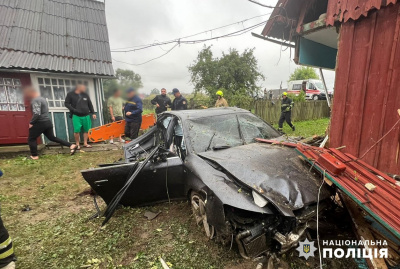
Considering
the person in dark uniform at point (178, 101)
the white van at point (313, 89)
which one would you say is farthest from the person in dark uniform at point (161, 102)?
the white van at point (313, 89)

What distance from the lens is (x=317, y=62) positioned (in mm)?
4586

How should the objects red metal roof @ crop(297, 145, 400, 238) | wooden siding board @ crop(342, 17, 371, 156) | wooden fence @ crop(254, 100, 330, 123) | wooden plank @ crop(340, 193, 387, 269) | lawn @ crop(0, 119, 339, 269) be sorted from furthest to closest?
wooden fence @ crop(254, 100, 330, 123) < wooden siding board @ crop(342, 17, 371, 156) < lawn @ crop(0, 119, 339, 269) < wooden plank @ crop(340, 193, 387, 269) < red metal roof @ crop(297, 145, 400, 238)

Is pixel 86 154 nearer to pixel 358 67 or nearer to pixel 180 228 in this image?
pixel 180 228

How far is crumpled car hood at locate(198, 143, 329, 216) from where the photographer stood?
1914 mm

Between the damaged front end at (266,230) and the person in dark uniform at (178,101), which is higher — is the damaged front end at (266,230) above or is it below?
below

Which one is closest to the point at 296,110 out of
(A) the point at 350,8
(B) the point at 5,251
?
(A) the point at 350,8

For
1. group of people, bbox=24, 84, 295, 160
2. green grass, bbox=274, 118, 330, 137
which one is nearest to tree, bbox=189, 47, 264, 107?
green grass, bbox=274, 118, 330, 137

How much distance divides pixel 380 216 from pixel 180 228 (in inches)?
79.5

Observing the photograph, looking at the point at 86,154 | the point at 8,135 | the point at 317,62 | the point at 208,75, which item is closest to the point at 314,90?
the point at 208,75

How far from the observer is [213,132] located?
3.04 m

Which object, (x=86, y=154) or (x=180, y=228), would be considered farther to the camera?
(x=86, y=154)

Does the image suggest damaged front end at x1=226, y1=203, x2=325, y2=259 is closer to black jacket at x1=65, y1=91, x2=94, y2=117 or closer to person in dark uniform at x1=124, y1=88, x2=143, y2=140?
person in dark uniform at x1=124, y1=88, x2=143, y2=140

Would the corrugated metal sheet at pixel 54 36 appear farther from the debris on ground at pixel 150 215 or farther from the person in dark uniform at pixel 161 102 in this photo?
the debris on ground at pixel 150 215

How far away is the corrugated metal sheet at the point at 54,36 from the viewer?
6.27 metres
